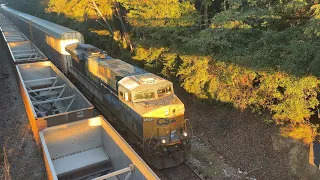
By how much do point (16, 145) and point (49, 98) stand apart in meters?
3.38

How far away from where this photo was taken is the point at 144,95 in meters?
11.4

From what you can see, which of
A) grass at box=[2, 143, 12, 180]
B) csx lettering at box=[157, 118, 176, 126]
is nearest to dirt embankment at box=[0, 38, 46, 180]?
grass at box=[2, 143, 12, 180]

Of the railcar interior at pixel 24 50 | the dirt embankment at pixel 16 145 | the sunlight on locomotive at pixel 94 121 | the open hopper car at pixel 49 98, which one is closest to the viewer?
the sunlight on locomotive at pixel 94 121

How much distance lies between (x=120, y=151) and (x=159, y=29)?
35.0ft

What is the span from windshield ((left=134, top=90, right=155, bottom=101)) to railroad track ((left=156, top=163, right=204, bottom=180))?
3137 millimetres

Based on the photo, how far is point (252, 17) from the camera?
1382 cm

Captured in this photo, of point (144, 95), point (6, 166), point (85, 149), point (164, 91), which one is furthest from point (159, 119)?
point (6, 166)

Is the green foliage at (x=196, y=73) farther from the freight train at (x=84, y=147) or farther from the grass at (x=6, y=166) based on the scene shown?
the grass at (x=6, y=166)

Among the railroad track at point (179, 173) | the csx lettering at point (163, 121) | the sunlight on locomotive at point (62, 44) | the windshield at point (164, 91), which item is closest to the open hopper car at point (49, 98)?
the csx lettering at point (163, 121)

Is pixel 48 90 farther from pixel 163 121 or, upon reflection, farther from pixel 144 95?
pixel 163 121

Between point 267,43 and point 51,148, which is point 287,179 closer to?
point 267,43

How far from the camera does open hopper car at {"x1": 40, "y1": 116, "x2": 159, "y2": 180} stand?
9.02 m

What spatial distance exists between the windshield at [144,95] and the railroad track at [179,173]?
123 inches

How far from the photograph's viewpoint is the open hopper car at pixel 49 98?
412 inches
